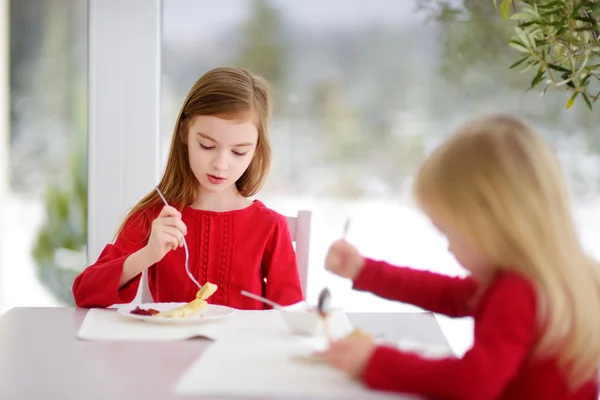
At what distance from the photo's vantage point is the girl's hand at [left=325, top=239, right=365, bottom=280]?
1242 mm

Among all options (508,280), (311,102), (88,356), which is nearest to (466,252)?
(508,280)

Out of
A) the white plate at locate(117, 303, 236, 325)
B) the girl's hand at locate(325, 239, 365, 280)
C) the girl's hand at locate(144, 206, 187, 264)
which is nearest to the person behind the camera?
the girl's hand at locate(325, 239, 365, 280)

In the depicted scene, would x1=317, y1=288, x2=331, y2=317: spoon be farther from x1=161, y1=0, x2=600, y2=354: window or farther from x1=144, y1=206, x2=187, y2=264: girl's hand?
x1=161, y1=0, x2=600, y2=354: window

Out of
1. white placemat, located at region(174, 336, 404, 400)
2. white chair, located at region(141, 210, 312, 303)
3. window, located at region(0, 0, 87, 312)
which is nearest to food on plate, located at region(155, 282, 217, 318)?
white placemat, located at region(174, 336, 404, 400)

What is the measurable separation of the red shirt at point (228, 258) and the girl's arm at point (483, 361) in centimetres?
88

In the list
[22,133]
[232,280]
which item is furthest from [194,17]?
[232,280]

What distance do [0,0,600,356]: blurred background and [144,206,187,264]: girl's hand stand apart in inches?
42.4

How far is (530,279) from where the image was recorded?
3.09ft

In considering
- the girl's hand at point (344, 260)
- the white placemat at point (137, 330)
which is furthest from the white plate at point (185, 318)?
the girl's hand at point (344, 260)

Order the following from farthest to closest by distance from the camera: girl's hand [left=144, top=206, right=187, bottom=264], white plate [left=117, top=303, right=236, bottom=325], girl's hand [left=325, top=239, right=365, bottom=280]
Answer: girl's hand [left=144, top=206, right=187, bottom=264], white plate [left=117, top=303, right=236, bottom=325], girl's hand [left=325, top=239, right=365, bottom=280]

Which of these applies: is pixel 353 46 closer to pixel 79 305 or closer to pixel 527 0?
pixel 527 0

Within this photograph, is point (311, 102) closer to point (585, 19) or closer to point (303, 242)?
point (303, 242)

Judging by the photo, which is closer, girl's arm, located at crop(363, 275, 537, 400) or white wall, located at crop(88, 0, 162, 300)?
girl's arm, located at crop(363, 275, 537, 400)

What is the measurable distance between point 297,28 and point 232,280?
40.7 inches
